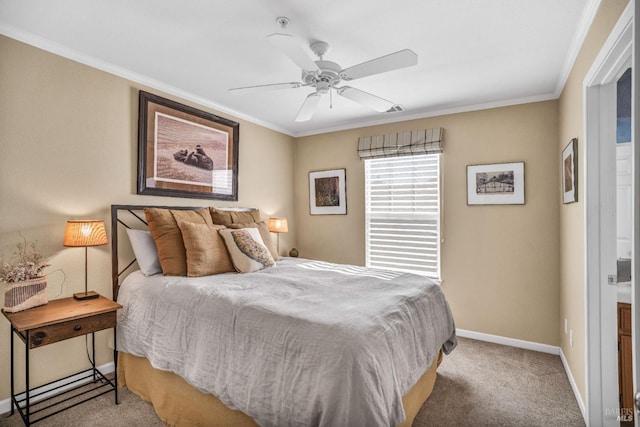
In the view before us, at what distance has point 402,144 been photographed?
404cm

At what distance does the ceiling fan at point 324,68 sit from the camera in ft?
6.16

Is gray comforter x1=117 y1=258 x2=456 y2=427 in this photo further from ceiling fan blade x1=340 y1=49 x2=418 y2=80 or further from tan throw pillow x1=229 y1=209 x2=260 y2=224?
ceiling fan blade x1=340 y1=49 x2=418 y2=80

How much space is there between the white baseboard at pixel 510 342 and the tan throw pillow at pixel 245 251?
7.60ft

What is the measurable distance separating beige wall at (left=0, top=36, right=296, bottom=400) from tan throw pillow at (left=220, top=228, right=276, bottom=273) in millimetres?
889

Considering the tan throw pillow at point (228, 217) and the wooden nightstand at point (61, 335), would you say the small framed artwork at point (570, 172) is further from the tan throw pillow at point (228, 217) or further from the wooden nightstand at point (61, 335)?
the wooden nightstand at point (61, 335)

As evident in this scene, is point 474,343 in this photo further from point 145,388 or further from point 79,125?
point 79,125

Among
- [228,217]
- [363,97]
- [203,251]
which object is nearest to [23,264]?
[203,251]

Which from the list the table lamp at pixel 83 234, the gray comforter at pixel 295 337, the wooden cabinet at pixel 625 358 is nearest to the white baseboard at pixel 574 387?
the wooden cabinet at pixel 625 358

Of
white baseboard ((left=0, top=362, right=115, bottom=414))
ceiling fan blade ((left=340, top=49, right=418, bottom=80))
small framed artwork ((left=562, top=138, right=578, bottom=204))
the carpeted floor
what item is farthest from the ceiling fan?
white baseboard ((left=0, top=362, right=115, bottom=414))

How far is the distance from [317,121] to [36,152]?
2.91 meters

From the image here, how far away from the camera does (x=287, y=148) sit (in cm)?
488

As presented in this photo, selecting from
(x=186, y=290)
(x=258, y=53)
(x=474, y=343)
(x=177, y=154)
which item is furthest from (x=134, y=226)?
(x=474, y=343)

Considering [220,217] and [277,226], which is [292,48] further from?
[277,226]

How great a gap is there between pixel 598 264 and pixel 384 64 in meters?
1.82
